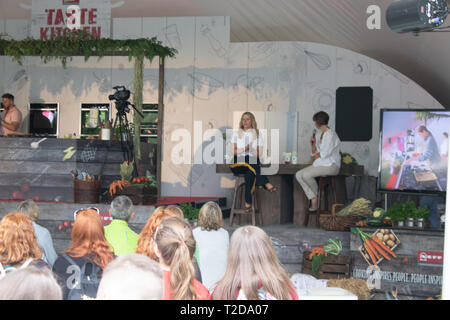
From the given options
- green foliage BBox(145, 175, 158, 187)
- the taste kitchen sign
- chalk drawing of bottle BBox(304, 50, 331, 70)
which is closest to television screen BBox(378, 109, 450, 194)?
green foliage BBox(145, 175, 158, 187)

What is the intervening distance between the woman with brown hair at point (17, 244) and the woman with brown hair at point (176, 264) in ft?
2.64

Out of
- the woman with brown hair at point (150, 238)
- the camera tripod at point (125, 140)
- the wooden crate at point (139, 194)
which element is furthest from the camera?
the camera tripod at point (125, 140)

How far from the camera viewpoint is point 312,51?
10.3 metres

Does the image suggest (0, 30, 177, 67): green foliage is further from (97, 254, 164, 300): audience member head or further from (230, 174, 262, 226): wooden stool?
(97, 254, 164, 300): audience member head

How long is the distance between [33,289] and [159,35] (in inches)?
355

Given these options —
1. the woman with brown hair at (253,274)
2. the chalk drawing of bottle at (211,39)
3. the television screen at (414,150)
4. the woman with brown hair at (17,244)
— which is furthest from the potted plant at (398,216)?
the chalk drawing of bottle at (211,39)

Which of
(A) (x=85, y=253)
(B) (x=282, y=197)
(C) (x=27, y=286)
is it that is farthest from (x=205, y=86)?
(C) (x=27, y=286)

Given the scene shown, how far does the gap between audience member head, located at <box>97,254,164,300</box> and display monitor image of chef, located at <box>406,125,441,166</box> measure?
17.5 ft

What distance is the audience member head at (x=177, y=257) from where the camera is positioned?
275cm

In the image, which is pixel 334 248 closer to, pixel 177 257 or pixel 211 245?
pixel 211 245

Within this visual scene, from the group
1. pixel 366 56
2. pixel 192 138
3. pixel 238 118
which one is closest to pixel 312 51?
pixel 366 56

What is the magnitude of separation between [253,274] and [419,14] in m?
Answer: 3.12

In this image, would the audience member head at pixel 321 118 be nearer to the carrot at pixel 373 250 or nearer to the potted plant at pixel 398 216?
the potted plant at pixel 398 216

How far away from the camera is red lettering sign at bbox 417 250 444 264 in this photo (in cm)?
619
